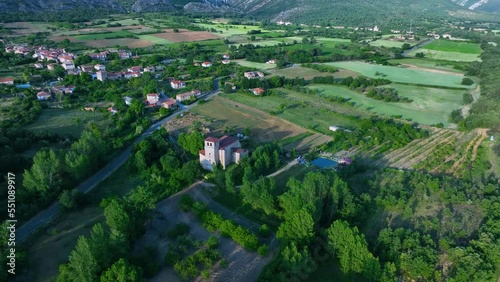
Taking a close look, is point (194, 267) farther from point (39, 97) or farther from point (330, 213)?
point (39, 97)

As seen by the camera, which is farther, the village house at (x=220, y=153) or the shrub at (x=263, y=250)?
the village house at (x=220, y=153)

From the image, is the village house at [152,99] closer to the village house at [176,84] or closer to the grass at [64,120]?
the grass at [64,120]

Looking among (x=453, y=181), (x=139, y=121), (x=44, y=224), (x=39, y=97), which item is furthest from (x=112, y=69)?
(x=453, y=181)

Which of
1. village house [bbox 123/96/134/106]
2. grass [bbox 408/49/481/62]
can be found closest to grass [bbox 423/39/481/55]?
grass [bbox 408/49/481/62]

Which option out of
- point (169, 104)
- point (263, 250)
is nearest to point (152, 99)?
point (169, 104)

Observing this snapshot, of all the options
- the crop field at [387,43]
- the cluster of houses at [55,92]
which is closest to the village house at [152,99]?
the cluster of houses at [55,92]

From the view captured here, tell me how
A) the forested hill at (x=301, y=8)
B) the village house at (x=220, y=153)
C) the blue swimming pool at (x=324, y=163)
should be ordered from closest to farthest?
the village house at (x=220, y=153), the blue swimming pool at (x=324, y=163), the forested hill at (x=301, y=8)

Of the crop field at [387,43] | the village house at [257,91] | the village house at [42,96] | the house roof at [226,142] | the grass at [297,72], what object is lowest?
the grass at [297,72]
